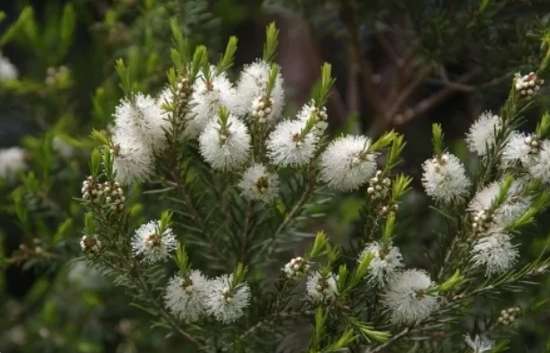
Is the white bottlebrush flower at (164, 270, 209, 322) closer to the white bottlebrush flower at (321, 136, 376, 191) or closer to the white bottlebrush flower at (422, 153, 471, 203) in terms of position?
the white bottlebrush flower at (321, 136, 376, 191)

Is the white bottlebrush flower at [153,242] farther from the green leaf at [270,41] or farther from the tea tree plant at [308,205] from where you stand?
the green leaf at [270,41]

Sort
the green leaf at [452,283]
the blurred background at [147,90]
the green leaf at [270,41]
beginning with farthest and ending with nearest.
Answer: the blurred background at [147,90]
the green leaf at [270,41]
the green leaf at [452,283]

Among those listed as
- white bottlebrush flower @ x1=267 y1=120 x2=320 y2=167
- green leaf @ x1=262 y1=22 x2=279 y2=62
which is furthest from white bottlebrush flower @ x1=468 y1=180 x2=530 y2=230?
green leaf @ x1=262 y1=22 x2=279 y2=62

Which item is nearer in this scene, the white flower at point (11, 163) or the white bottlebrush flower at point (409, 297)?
the white bottlebrush flower at point (409, 297)

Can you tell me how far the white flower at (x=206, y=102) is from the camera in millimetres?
1110

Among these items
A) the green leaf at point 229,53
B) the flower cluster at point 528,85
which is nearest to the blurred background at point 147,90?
the flower cluster at point 528,85

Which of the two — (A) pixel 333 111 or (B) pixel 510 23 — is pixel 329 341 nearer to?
(B) pixel 510 23

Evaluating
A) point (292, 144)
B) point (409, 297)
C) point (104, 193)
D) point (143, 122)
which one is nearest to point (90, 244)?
point (104, 193)

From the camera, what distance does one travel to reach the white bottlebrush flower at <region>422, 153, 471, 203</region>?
1.08m

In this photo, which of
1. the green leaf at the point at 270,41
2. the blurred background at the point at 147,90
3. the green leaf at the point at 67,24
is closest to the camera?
the green leaf at the point at 270,41

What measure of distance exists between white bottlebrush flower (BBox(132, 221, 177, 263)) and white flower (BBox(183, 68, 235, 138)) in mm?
145

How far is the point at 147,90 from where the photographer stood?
1.51 m

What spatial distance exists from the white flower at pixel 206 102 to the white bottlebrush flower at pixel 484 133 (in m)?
0.34

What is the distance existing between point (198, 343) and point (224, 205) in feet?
0.68
